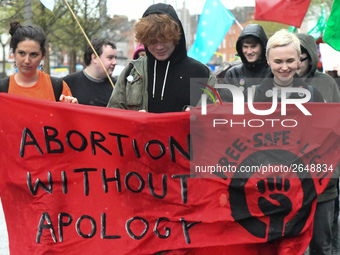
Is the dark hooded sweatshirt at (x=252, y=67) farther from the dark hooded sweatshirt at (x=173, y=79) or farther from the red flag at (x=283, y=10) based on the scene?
the red flag at (x=283, y=10)

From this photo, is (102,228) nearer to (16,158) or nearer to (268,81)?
(16,158)

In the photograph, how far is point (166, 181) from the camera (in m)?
4.14

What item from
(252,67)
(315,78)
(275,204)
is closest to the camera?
(275,204)

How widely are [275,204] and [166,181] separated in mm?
664

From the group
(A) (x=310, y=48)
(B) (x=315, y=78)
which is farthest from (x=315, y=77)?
(A) (x=310, y=48)

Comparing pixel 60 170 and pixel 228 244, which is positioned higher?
pixel 60 170

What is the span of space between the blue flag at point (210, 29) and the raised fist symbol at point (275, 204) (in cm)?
759

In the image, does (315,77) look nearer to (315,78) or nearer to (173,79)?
(315,78)


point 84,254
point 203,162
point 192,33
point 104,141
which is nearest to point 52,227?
point 84,254

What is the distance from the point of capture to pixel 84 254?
4.14 meters

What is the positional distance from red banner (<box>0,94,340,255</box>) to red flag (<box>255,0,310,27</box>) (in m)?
4.53

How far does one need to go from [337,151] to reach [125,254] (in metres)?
1.44

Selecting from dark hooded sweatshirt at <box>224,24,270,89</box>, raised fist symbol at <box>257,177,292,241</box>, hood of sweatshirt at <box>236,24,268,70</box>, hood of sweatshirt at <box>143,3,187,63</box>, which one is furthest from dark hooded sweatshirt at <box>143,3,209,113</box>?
hood of sweatshirt at <box>236,24,268,70</box>

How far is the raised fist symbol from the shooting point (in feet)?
13.3
